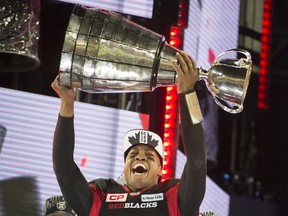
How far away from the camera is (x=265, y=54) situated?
5773 mm

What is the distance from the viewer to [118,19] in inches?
102

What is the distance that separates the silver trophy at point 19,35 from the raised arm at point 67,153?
3.39ft

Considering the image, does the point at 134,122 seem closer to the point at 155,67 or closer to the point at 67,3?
the point at 67,3

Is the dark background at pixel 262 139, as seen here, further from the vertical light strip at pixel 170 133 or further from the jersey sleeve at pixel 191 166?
the jersey sleeve at pixel 191 166

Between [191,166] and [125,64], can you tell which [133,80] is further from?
[191,166]

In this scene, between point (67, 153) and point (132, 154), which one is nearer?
point (67, 153)

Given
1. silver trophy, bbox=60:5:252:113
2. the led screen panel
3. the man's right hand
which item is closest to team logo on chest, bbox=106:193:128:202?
the man's right hand

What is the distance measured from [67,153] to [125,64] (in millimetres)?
438

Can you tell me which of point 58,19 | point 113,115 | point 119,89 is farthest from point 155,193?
point 58,19

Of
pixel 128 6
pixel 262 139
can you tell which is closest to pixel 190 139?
pixel 128 6

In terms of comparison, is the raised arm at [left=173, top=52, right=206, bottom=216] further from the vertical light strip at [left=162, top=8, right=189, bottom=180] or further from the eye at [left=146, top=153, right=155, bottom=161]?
the vertical light strip at [left=162, top=8, right=189, bottom=180]

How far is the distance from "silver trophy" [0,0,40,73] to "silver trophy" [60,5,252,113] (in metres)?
1.18

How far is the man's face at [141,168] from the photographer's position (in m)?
2.91

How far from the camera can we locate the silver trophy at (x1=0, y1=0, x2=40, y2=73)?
12.2 ft
